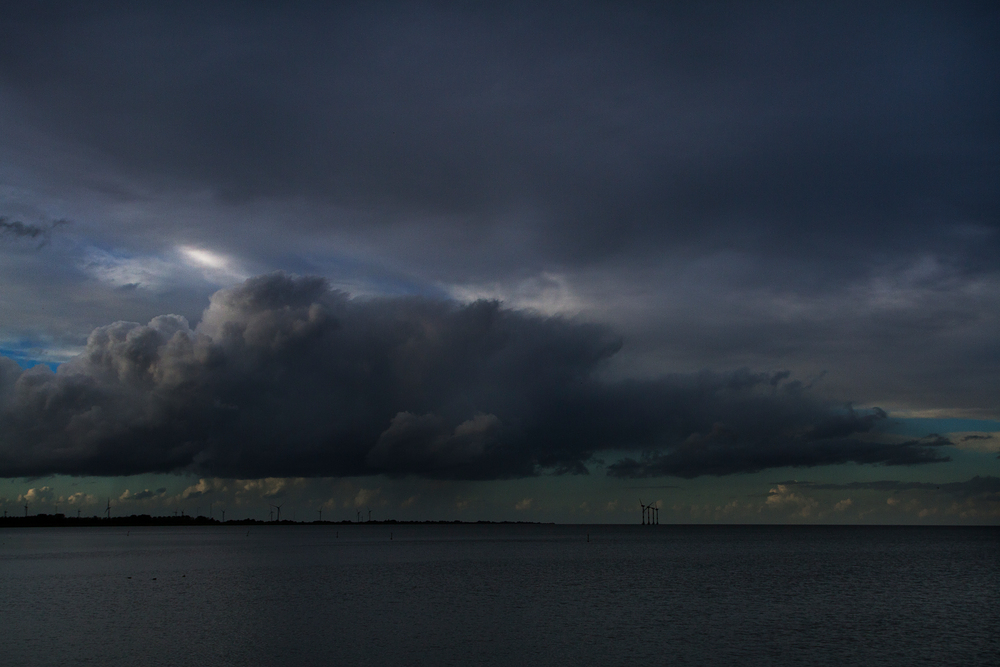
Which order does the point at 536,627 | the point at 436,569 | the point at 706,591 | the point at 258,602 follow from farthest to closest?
the point at 436,569 < the point at 706,591 < the point at 258,602 < the point at 536,627

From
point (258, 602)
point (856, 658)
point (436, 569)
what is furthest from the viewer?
point (436, 569)

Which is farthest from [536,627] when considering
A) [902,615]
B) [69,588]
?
[69,588]

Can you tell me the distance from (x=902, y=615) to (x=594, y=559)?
10303cm

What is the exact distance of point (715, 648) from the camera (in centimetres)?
6072

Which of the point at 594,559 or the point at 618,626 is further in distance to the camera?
the point at 594,559

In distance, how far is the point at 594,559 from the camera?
179 metres

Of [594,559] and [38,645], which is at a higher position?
[38,645]

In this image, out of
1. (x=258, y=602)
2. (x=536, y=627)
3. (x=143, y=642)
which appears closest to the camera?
(x=143, y=642)

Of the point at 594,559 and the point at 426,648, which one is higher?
the point at 426,648

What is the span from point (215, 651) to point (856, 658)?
49603mm

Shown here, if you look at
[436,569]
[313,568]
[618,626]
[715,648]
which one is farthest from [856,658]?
[313,568]

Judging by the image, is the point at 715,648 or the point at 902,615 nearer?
the point at 715,648

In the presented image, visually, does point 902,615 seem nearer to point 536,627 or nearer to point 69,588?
point 536,627

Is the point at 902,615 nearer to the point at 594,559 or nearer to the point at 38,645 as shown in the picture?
the point at 38,645
